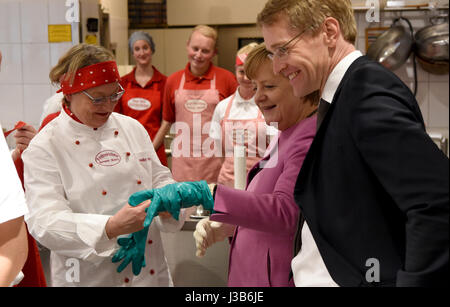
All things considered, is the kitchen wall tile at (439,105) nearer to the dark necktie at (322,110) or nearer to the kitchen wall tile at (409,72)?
the kitchen wall tile at (409,72)

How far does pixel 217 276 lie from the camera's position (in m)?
1.02

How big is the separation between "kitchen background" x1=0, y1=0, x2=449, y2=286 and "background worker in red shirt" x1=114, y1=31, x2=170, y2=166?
2 cm

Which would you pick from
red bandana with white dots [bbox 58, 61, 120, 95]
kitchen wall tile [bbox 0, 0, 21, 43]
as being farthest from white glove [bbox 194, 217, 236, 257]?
kitchen wall tile [bbox 0, 0, 21, 43]

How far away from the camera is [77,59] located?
0.90m

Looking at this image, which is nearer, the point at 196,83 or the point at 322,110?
the point at 322,110

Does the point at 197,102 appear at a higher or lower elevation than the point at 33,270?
higher

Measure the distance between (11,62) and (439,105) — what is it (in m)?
0.89

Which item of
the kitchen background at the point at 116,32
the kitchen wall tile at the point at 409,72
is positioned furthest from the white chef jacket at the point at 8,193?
the kitchen wall tile at the point at 409,72

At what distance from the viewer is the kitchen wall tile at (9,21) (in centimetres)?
95

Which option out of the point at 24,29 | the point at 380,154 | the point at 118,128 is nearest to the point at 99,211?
the point at 118,128

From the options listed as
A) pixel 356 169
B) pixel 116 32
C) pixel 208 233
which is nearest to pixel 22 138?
pixel 116 32

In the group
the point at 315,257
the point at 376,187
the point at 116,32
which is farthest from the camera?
the point at 116,32

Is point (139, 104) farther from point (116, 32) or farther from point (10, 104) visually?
point (10, 104)
